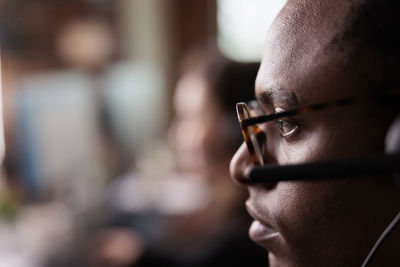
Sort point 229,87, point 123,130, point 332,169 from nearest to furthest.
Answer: point 332,169 → point 229,87 → point 123,130

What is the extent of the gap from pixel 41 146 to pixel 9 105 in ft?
0.89

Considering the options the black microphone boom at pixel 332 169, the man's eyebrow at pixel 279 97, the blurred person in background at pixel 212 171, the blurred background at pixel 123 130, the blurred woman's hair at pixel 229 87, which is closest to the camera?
the black microphone boom at pixel 332 169

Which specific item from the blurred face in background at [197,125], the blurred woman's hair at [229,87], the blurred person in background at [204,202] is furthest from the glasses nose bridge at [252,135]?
the blurred face in background at [197,125]

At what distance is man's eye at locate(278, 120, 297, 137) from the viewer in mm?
414

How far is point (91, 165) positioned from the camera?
2.56 m

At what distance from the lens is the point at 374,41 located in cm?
36

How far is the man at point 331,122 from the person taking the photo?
365mm

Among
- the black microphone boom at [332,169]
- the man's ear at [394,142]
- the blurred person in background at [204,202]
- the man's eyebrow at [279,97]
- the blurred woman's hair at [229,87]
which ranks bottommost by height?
the blurred person in background at [204,202]

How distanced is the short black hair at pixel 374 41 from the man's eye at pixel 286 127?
72 mm

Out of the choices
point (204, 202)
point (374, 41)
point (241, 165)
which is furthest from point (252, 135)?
point (204, 202)

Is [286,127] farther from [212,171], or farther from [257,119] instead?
[212,171]

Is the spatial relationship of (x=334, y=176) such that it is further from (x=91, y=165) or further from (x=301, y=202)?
(x=91, y=165)

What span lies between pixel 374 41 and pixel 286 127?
4.0 inches

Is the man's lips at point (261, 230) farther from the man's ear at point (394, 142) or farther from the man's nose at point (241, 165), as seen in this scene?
the man's ear at point (394, 142)
